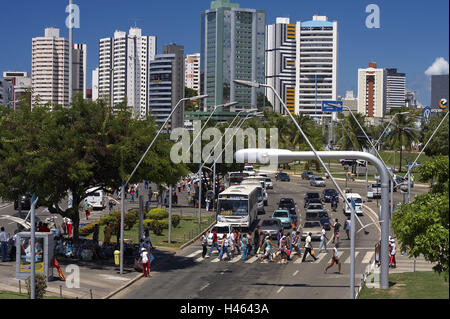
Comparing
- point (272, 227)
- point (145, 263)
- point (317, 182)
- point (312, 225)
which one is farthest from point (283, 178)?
point (145, 263)

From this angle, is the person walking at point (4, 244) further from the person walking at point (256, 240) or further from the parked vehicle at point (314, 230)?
the parked vehicle at point (314, 230)

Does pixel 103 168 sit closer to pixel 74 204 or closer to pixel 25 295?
pixel 74 204

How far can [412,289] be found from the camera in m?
25.3

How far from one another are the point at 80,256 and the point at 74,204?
267cm

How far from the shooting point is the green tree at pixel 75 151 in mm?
33250

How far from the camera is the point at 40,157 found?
33.3 m

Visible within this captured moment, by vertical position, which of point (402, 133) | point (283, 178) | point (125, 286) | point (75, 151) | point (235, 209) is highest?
point (402, 133)

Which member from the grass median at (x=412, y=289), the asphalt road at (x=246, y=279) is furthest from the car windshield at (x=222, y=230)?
the grass median at (x=412, y=289)

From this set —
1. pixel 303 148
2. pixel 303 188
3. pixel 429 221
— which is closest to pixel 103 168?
pixel 429 221

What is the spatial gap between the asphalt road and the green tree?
514 cm

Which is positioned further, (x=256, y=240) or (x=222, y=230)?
(x=222, y=230)

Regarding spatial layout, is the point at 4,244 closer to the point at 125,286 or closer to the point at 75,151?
the point at 75,151

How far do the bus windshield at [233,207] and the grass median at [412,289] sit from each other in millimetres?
19878

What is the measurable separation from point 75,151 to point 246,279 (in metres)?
10.4
